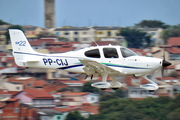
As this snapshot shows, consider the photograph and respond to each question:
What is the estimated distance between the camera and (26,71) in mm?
58875

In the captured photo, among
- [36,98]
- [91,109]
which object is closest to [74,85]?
[91,109]

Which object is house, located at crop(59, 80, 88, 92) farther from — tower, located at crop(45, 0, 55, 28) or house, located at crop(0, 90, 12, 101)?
tower, located at crop(45, 0, 55, 28)

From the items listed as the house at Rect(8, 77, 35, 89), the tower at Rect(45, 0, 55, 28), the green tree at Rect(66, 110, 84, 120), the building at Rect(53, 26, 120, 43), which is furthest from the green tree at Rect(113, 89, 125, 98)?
the tower at Rect(45, 0, 55, 28)

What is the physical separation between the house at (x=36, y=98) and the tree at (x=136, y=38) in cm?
4916

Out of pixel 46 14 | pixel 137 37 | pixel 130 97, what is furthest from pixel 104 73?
pixel 46 14

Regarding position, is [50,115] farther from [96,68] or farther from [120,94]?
[96,68]

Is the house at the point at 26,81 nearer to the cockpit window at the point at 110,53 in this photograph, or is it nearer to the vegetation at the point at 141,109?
the vegetation at the point at 141,109

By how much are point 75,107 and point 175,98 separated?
1480cm

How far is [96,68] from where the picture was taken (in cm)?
1322

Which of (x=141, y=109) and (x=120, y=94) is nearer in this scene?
(x=141, y=109)

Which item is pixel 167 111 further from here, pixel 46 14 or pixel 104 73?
pixel 46 14

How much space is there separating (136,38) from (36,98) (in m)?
54.6

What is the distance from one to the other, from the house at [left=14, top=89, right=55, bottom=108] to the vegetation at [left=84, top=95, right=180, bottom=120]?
5.92 meters

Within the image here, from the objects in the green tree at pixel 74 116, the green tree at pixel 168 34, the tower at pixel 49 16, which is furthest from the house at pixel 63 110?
the tower at pixel 49 16
